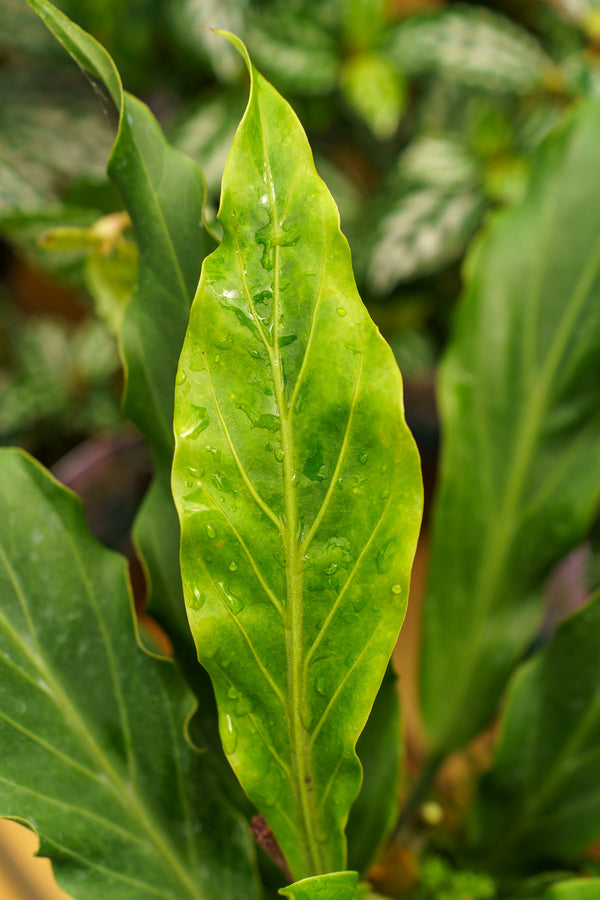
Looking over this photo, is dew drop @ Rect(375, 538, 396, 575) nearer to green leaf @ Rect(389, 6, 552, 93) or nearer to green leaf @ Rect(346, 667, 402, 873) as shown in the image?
green leaf @ Rect(346, 667, 402, 873)

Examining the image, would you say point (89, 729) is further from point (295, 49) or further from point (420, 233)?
point (295, 49)

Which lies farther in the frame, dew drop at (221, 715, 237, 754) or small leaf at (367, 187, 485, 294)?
small leaf at (367, 187, 485, 294)

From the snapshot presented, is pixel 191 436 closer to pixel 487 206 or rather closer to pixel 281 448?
pixel 281 448

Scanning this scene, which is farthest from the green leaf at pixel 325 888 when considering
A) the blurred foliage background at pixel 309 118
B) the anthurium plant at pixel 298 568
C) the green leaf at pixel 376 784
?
the blurred foliage background at pixel 309 118

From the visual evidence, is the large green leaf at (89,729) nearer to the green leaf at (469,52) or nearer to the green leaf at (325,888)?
the green leaf at (325,888)

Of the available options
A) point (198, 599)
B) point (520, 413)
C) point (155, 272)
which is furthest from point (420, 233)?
point (198, 599)

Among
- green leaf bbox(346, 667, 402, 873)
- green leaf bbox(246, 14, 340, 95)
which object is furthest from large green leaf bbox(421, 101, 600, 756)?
green leaf bbox(246, 14, 340, 95)
